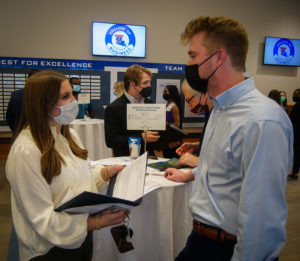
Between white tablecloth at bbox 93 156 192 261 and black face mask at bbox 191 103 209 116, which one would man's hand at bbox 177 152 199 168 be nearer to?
white tablecloth at bbox 93 156 192 261

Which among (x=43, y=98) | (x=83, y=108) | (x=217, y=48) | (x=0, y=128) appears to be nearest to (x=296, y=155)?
(x=83, y=108)

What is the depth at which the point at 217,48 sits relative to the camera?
1.07 meters

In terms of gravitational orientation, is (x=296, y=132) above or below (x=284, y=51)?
below

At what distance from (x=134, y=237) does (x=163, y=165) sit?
0.54 m

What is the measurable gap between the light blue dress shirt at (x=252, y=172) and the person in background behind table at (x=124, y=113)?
1.44 metres

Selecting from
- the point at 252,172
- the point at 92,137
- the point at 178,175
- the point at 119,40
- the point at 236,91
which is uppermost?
the point at 119,40

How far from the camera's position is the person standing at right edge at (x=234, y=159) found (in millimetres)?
841

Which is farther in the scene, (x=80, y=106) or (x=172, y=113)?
(x=80, y=106)

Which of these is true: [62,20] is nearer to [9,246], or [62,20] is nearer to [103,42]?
[103,42]

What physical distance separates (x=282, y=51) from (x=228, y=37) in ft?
21.9

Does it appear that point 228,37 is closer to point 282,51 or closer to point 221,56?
point 221,56

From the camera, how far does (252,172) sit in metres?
0.84

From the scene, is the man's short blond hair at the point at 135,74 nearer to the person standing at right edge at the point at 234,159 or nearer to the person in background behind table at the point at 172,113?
the person in background behind table at the point at 172,113

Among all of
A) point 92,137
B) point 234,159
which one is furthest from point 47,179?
point 92,137
